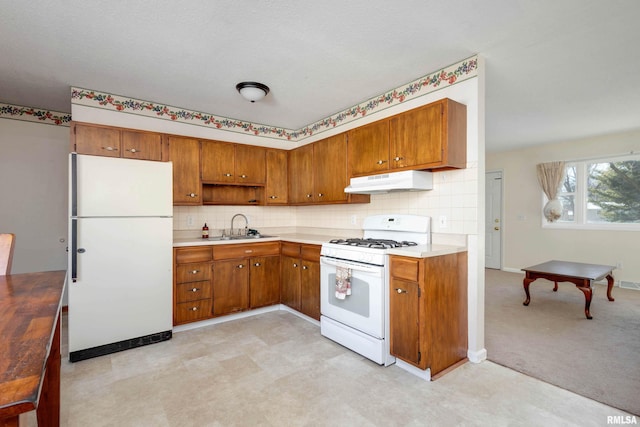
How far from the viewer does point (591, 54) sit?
2584mm

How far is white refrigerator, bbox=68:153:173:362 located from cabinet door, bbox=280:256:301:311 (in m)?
1.29

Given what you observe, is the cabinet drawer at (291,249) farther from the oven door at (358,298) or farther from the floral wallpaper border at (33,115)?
the floral wallpaper border at (33,115)

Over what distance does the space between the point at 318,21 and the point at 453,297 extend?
2.29 meters

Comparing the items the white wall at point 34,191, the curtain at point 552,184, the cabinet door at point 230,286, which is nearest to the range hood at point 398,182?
the cabinet door at point 230,286

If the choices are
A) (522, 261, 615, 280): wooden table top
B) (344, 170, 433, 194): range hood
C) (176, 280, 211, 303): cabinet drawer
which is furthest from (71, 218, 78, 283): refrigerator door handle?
(522, 261, 615, 280): wooden table top

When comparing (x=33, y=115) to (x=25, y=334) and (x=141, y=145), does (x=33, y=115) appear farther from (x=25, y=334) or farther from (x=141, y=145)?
(x=25, y=334)

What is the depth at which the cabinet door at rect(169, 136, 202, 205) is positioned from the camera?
3.45 metres

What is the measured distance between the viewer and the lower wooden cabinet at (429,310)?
7.39ft

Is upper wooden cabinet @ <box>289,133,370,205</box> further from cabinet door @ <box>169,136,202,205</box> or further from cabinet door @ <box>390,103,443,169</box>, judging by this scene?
cabinet door @ <box>169,136,202,205</box>

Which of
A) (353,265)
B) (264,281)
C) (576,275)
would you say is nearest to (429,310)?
(353,265)

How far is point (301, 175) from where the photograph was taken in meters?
4.18

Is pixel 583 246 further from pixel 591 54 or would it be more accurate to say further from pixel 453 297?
pixel 453 297

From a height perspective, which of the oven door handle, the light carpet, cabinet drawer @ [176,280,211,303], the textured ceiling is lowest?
the light carpet

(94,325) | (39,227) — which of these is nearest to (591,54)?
(94,325)
